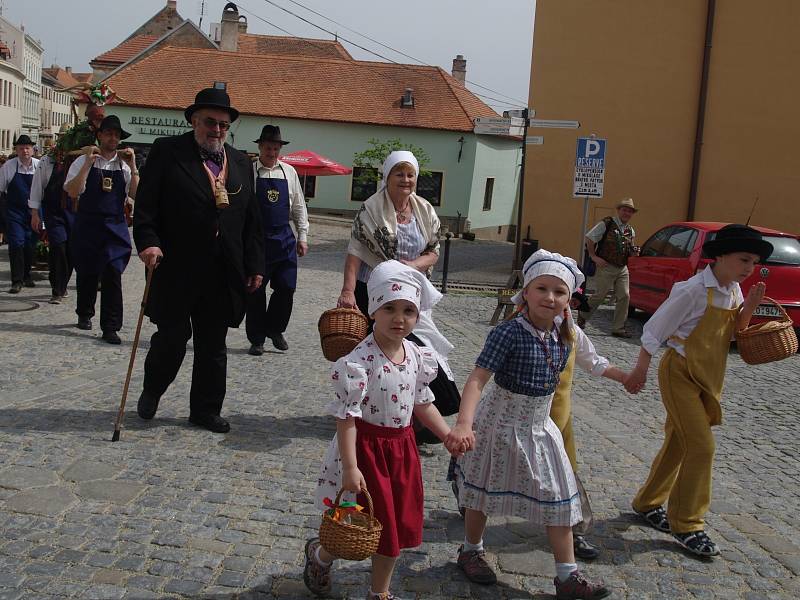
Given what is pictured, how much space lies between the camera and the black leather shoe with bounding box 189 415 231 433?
6.30 m

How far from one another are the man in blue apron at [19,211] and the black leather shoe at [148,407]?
22.6ft

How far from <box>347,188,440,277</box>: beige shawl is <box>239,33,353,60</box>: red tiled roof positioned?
52719 mm

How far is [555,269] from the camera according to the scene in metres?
4.14

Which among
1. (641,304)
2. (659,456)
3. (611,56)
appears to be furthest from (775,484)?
(611,56)

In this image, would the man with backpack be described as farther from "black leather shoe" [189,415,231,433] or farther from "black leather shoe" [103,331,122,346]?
"black leather shoe" [189,415,231,433]

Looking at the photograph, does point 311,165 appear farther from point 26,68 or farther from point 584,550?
point 26,68

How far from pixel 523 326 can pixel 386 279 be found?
0.80 metres

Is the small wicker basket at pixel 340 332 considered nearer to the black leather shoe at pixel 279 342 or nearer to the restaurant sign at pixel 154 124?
the black leather shoe at pixel 279 342

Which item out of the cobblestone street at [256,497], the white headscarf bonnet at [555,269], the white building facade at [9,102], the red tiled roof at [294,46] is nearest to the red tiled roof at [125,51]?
the red tiled roof at [294,46]

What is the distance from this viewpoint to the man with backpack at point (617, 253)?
13.1 meters

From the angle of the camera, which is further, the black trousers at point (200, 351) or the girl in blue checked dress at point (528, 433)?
the black trousers at point (200, 351)

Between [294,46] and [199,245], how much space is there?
53.8 m

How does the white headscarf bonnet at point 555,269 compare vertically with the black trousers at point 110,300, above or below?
above

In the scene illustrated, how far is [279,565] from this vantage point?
4.27 metres
